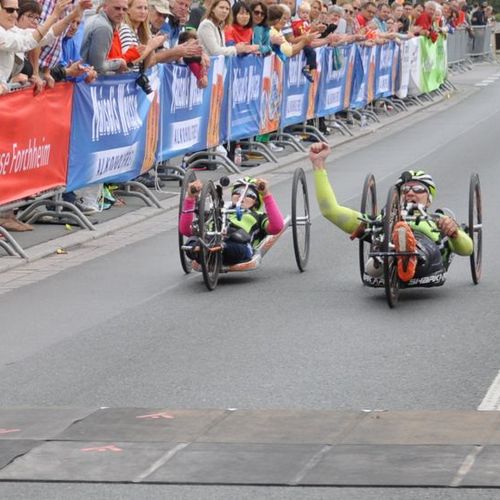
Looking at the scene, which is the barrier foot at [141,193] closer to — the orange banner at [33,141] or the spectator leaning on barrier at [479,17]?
the orange banner at [33,141]

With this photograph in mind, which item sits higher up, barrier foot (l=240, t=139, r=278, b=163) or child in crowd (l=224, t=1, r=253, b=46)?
child in crowd (l=224, t=1, r=253, b=46)

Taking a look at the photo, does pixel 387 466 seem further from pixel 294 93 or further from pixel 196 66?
pixel 294 93

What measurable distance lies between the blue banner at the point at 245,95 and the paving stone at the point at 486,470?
13889 millimetres

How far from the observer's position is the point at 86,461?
715 centimetres

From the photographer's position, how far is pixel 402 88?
3241cm

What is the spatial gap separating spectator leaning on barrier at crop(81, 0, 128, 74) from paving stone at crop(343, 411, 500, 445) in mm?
8572

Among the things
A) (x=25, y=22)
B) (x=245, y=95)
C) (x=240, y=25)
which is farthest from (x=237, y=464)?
(x=240, y=25)

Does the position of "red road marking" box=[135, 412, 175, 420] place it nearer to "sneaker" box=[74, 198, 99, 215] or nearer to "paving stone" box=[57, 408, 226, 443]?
"paving stone" box=[57, 408, 226, 443]

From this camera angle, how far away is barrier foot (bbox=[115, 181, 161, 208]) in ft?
56.1

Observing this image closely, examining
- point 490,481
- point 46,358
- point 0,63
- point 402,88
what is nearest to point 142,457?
point 490,481

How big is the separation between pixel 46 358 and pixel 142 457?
2.61 metres

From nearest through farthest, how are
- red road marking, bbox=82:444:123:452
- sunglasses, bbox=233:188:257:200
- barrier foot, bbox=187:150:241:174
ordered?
red road marking, bbox=82:444:123:452 → sunglasses, bbox=233:188:257:200 → barrier foot, bbox=187:150:241:174

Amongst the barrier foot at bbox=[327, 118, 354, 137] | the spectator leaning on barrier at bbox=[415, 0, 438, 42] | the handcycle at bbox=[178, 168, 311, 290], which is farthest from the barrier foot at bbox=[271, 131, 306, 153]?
the spectator leaning on barrier at bbox=[415, 0, 438, 42]

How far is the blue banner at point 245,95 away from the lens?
20.8 meters
